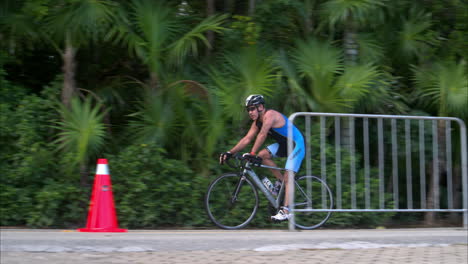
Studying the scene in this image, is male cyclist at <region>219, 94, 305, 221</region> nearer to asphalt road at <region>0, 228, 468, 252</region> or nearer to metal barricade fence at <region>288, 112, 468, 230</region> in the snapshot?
metal barricade fence at <region>288, 112, 468, 230</region>

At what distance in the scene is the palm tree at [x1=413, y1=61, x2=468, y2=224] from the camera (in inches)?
333

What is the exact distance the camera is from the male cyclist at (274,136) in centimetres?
707

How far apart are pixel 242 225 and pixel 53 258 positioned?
294cm

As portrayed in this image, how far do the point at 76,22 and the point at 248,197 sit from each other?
10.8 ft

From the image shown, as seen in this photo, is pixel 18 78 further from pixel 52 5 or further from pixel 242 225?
pixel 242 225

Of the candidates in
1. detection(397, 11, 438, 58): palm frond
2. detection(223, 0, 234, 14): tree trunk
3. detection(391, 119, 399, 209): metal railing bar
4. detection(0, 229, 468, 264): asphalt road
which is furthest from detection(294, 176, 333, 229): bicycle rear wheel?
detection(223, 0, 234, 14): tree trunk

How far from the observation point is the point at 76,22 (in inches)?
306

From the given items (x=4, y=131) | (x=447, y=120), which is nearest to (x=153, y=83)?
(x=4, y=131)

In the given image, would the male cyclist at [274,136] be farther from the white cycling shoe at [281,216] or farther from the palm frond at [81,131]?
the palm frond at [81,131]

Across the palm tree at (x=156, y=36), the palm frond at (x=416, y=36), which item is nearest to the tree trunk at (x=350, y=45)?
the palm frond at (x=416, y=36)

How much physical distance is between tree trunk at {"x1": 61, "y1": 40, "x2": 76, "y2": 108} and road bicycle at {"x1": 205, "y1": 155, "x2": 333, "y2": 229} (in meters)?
2.46

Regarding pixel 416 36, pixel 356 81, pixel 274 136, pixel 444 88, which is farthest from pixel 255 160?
pixel 416 36

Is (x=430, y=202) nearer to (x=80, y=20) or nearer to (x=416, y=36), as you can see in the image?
(x=416, y=36)

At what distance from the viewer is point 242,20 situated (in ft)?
27.5
